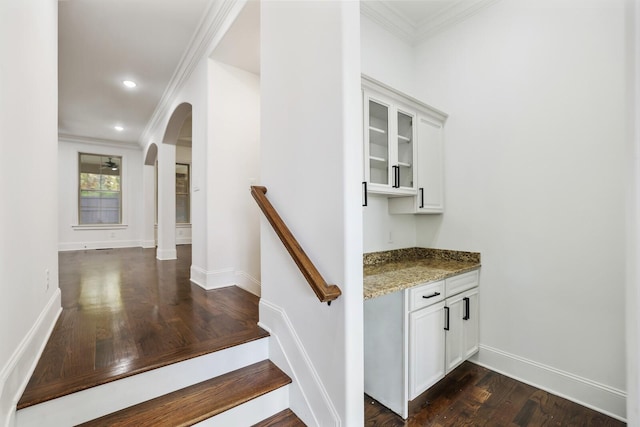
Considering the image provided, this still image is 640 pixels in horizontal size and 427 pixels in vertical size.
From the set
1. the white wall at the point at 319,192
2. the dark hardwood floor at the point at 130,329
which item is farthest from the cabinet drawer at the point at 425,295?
the dark hardwood floor at the point at 130,329

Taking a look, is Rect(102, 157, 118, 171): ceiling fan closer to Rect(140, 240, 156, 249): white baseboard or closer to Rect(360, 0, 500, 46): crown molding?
Rect(140, 240, 156, 249): white baseboard

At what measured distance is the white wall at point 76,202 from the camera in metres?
7.11

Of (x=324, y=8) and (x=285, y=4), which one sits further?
(x=285, y=4)

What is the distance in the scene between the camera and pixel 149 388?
1544 millimetres

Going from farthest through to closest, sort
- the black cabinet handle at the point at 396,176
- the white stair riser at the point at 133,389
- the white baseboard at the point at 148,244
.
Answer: the white baseboard at the point at 148,244 → the black cabinet handle at the point at 396,176 → the white stair riser at the point at 133,389

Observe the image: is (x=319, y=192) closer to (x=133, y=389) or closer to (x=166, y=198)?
(x=133, y=389)

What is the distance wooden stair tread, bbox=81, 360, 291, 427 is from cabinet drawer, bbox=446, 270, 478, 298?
139 cm

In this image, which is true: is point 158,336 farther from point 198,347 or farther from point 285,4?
point 285,4

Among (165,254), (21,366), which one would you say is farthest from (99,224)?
(21,366)

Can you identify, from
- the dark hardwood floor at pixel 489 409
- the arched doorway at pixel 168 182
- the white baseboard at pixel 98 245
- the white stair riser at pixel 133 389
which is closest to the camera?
the white stair riser at pixel 133 389

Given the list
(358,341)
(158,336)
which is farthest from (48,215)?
(358,341)

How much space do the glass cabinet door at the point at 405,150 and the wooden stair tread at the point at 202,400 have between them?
1.80m

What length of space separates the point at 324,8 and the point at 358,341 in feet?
5.90

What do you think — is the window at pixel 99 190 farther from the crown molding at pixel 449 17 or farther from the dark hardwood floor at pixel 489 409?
the dark hardwood floor at pixel 489 409
